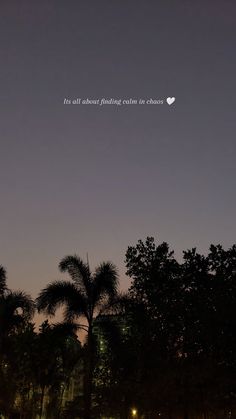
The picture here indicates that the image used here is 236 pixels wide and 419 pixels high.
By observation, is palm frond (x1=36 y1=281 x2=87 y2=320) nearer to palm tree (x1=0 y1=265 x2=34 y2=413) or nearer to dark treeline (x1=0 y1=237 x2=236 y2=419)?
dark treeline (x1=0 y1=237 x2=236 y2=419)

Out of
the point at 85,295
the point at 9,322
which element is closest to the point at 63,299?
the point at 85,295

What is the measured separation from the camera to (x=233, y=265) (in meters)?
22.7

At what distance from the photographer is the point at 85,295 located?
2377cm

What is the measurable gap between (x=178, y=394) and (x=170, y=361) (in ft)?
4.80

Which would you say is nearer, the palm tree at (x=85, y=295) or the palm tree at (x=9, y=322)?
the palm tree at (x=85, y=295)

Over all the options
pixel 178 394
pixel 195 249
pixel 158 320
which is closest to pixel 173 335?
pixel 158 320

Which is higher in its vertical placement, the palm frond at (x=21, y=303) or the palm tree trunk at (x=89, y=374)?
the palm frond at (x=21, y=303)

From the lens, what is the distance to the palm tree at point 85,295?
23156mm

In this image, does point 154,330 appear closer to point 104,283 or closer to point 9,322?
point 104,283

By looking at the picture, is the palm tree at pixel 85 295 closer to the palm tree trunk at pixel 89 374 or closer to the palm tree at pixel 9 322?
the palm tree trunk at pixel 89 374

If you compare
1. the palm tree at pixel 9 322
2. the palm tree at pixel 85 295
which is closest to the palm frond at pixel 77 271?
the palm tree at pixel 85 295

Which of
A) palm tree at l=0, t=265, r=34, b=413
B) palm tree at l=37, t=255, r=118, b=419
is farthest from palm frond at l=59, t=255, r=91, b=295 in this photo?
palm tree at l=0, t=265, r=34, b=413

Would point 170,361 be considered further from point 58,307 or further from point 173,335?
point 58,307

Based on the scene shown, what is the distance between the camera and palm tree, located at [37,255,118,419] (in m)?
23.2
